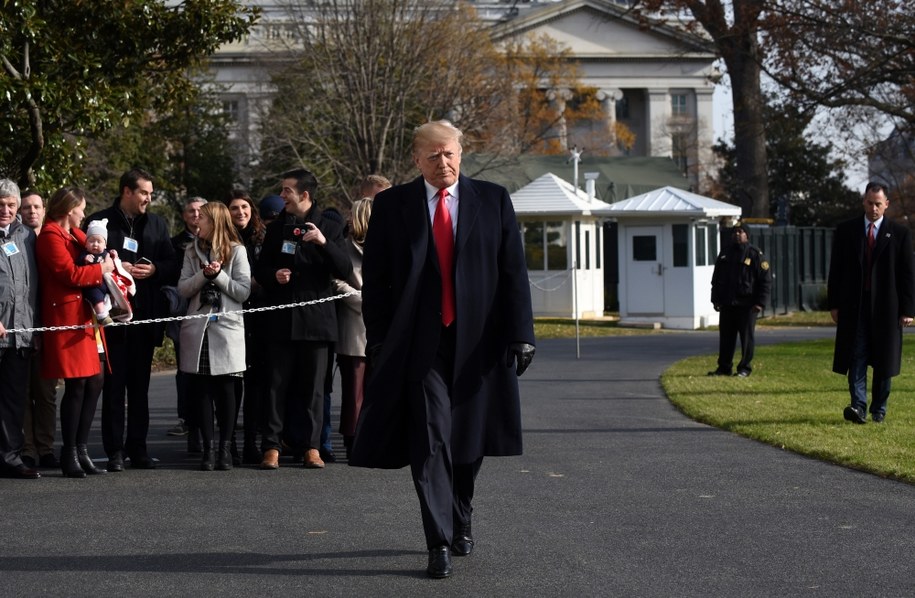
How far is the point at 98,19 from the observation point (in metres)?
17.0

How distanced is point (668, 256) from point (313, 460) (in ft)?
77.0

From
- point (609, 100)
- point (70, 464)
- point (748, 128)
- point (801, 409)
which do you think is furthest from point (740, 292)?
point (609, 100)

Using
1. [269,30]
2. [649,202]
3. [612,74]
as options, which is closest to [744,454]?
[649,202]

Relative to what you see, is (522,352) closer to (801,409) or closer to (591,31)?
(801,409)

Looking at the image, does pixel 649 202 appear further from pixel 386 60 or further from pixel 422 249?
pixel 422 249

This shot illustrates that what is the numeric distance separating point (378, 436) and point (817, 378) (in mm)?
12062

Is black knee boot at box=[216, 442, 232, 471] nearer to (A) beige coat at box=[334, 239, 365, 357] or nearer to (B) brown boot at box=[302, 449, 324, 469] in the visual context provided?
(B) brown boot at box=[302, 449, 324, 469]

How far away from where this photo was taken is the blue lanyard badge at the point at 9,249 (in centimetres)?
1021

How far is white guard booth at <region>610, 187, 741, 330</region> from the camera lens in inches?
1303

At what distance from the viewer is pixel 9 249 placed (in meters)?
10.2

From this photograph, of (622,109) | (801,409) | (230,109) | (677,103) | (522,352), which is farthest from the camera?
(622,109)

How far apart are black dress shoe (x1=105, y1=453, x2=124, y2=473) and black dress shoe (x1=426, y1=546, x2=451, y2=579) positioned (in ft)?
14.4

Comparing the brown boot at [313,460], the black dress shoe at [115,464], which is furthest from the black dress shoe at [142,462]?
the brown boot at [313,460]

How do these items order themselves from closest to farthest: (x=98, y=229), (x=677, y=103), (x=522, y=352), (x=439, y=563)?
(x=439, y=563), (x=522, y=352), (x=98, y=229), (x=677, y=103)
